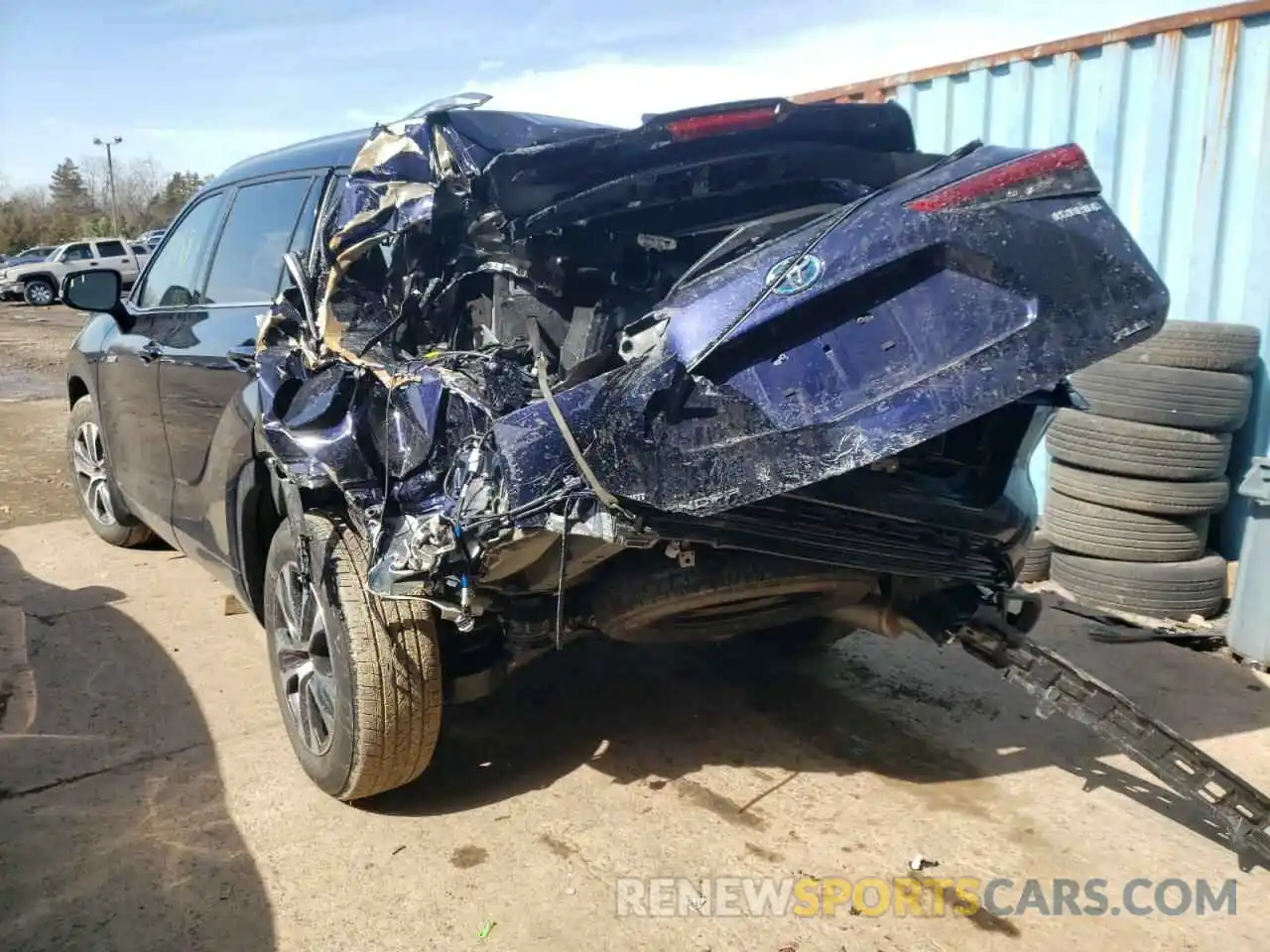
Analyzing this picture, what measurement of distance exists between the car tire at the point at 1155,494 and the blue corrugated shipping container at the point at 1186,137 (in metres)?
0.40

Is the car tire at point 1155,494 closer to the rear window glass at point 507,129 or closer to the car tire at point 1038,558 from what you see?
the car tire at point 1038,558

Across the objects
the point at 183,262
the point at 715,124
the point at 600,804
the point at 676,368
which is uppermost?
the point at 715,124

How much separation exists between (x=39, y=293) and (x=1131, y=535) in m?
30.5

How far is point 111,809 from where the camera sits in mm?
3002

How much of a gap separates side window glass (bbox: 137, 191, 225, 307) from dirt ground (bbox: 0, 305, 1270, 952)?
4.74 ft

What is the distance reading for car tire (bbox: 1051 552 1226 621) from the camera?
482 cm

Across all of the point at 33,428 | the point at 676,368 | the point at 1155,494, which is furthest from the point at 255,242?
the point at 33,428

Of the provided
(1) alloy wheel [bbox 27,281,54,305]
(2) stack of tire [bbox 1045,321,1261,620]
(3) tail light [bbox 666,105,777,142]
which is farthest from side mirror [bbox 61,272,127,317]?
(1) alloy wheel [bbox 27,281,54,305]

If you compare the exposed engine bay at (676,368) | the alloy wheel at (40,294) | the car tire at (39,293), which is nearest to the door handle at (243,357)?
the exposed engine bay at (676,368)

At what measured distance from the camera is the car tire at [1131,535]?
484 cm

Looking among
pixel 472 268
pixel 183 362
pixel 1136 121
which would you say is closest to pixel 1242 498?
pixel 1136 121

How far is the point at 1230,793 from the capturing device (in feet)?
9.06

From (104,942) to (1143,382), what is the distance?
4553 millimetres

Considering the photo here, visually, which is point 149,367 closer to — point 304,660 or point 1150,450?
point 304,660
